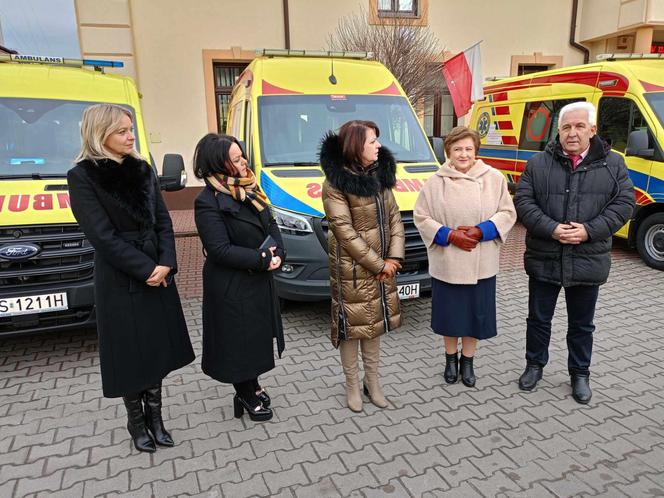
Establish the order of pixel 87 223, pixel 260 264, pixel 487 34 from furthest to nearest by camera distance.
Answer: pixel 487 34 → pixel 260 264 → pixel 87 223

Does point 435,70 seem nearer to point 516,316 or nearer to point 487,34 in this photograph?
point 487,34

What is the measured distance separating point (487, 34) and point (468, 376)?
10890mm

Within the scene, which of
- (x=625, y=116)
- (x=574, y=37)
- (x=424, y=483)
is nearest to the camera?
(x=424, y=483)

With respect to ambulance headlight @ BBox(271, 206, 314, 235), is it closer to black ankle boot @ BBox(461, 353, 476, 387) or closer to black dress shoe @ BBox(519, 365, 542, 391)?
black ankle boot @ BBox(461, 353, 476, 387)

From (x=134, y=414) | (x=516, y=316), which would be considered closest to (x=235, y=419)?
(x=134, y=414)

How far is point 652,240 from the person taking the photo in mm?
6473

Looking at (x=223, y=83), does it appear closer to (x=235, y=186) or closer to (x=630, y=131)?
(x=630, y=131)

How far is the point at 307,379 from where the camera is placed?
3.74m

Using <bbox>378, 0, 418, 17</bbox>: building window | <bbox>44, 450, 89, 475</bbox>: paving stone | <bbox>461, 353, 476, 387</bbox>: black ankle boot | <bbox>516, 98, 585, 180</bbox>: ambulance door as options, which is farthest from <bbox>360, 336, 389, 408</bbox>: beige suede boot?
<bbox>378, 0, 418, 17</bbox>: building window

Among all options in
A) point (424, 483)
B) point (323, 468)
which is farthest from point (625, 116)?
point (323, 468)

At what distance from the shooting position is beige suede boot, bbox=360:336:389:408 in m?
3.25

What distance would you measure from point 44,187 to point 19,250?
67cm

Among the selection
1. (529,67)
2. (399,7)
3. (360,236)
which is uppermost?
(399,7)

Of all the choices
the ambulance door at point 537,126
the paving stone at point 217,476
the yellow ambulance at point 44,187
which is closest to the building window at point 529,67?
the ambulance door at point 537,126
